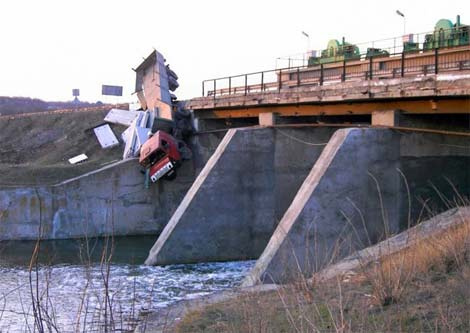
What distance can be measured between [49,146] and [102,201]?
31.5 feet

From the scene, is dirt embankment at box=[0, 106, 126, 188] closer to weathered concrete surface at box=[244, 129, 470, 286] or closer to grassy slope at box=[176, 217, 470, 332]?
weathered concrete surface at box=[244, 129, 470, 286]

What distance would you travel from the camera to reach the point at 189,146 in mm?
28234

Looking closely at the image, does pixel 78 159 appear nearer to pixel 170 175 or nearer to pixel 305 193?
pixel 170 175

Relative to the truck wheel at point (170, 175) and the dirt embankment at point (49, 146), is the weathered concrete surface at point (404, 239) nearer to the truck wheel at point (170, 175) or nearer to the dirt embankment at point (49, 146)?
the truck wheel at point (170, 175)

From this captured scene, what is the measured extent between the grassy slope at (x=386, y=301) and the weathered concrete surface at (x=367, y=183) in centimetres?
614

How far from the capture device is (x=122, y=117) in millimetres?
33188

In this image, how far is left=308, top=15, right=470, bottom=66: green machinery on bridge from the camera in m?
28.0

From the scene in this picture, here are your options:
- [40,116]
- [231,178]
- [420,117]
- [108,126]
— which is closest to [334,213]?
[420,117]

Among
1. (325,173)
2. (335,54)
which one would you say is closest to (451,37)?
(335,54)

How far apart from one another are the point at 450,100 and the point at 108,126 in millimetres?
21597

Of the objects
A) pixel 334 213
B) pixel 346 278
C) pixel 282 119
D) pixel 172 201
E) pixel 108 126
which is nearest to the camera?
pixel 346 278

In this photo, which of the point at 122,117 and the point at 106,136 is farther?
Answer: the point at 122,117

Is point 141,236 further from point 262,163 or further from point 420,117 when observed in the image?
point 420,117

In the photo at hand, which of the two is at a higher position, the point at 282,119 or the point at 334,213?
the point at 282,119
